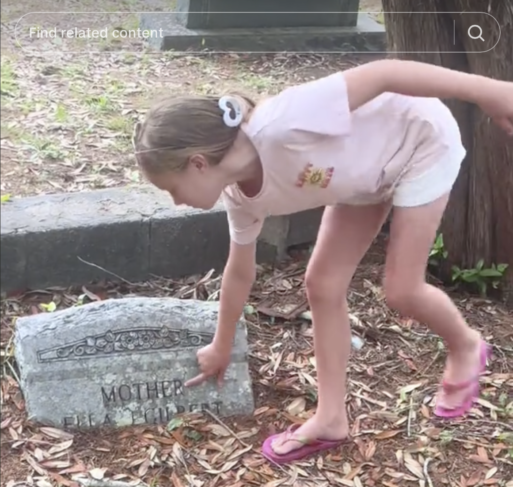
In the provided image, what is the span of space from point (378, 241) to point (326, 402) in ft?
3.54

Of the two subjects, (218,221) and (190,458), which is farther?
(218,221)

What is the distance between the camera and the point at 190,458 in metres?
2.46

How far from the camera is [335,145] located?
6.59 feet

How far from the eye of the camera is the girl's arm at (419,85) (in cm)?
196

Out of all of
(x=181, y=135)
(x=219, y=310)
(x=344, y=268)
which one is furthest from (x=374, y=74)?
(x=219, y=310)

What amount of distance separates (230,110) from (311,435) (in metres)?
0.93

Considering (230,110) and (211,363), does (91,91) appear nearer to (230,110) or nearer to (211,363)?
(211,363)

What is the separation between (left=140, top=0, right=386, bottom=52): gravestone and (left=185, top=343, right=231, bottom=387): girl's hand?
1097 mm

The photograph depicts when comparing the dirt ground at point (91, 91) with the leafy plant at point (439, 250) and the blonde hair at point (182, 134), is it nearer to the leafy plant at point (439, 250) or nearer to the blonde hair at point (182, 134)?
the leafy plant at point (439, 250)

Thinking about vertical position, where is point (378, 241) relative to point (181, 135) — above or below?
below

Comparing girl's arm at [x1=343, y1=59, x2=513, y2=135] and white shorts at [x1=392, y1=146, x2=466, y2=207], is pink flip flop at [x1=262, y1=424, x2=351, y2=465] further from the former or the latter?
girl's arm at [x1=343, y1=59, x2=513, y2=135]

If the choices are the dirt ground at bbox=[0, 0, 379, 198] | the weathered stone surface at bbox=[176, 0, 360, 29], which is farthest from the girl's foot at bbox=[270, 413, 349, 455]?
the weathered stone surface at bbox=[176, 0, 360, 29]

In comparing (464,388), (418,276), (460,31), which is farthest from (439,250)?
(418,276)

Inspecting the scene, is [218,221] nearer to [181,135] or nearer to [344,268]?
[344,268]
